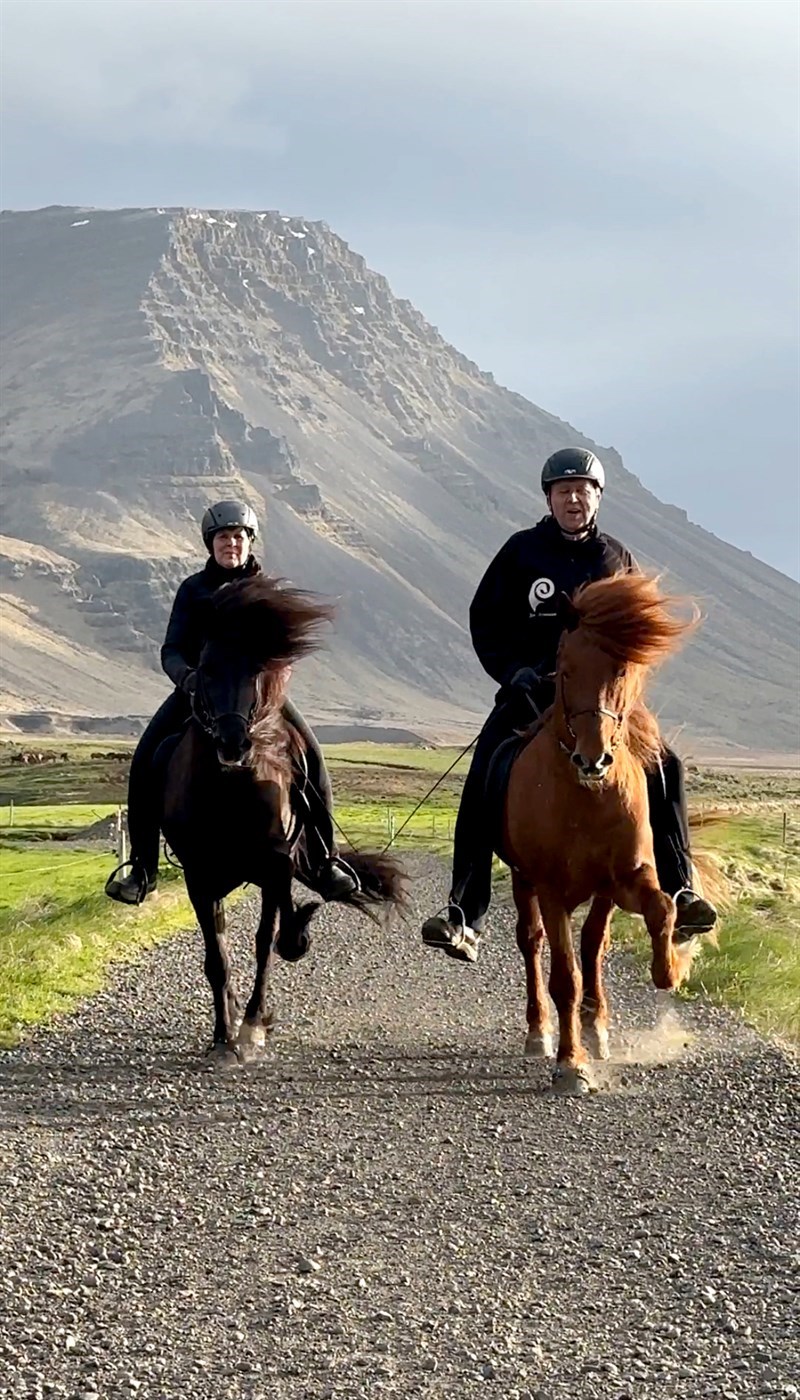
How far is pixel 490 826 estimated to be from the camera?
33.0 ft

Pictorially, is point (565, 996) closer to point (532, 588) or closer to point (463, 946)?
point (463, 946)

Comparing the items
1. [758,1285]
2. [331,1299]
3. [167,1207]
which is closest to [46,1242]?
[167,1207]

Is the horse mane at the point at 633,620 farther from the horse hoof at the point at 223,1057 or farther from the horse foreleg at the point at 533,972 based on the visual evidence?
the horse hoof at the point at 223,1057

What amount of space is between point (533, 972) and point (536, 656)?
2.10m

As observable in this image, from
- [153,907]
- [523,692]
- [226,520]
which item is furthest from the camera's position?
[153,907]

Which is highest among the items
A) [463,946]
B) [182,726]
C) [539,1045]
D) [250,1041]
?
[182,726]

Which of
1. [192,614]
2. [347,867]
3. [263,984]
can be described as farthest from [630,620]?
[263,984]

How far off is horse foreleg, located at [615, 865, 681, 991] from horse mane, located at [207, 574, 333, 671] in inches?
99.9

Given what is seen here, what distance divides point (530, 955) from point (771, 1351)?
5747 millimetres

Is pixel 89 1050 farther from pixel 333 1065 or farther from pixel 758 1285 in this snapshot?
pixel 758 1285

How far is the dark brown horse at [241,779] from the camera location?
9672mm

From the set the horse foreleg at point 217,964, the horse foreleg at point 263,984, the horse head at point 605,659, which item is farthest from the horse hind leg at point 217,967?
the horse head at point 605,659

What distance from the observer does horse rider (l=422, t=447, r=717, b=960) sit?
32.2 ft

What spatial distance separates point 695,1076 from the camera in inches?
354
